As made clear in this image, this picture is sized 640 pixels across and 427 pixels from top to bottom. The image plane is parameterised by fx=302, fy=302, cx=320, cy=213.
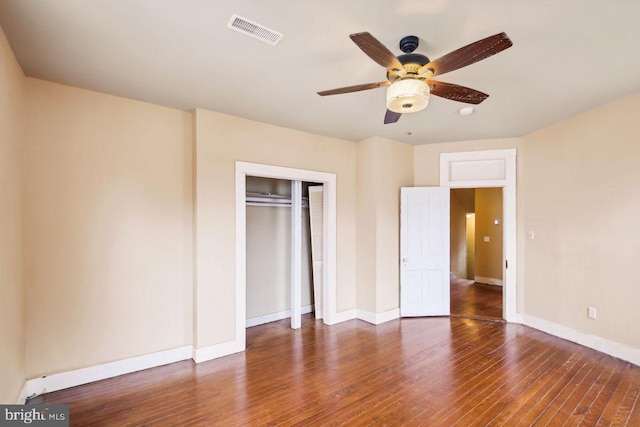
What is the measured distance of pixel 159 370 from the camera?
126 inches

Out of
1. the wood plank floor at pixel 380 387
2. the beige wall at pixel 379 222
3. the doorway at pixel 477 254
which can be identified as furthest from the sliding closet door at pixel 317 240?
the doorway at pixel 477 254

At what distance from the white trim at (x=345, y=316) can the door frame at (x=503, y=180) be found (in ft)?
7.61

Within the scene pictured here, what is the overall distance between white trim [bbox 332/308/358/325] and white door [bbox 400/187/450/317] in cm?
77

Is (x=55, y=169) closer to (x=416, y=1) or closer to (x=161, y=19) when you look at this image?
(x=161, y=19)

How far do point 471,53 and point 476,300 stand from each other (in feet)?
17.4

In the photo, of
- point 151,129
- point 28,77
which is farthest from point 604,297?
point 28,77

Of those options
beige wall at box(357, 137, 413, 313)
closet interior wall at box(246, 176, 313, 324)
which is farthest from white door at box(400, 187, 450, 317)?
closet interior wall at box(246, 176, 313, 324)

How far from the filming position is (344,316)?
4.74 metres

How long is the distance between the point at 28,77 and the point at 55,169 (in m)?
0.84

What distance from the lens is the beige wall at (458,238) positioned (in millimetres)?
8211

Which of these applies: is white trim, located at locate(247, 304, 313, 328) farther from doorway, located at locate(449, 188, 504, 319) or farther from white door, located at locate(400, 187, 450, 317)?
doorway, located at locate(449, 188, 504, 319)

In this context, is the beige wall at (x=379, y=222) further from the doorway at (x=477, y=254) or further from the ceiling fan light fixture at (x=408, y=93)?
the ceiling fan light fixture at (x=408, y=93)

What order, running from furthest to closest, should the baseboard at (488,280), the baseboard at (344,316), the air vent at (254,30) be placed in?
1. the baseboard at (488,280)
2. the baseboard at (344,316)
3. the air vent at (254,30)

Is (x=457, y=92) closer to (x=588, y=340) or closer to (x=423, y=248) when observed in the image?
(x=423, y=248)
